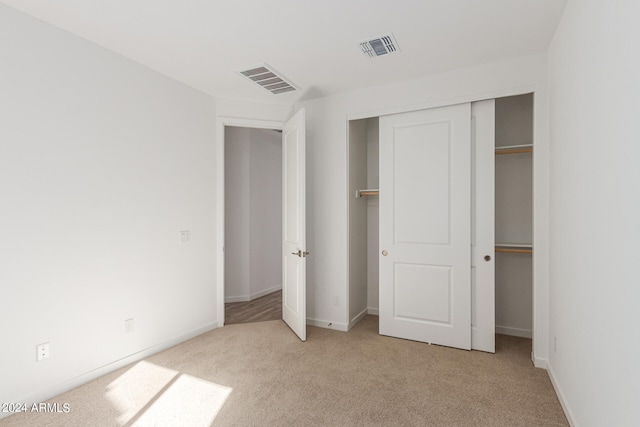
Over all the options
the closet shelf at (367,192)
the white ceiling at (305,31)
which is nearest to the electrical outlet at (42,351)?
the white ceiling at (305,31)

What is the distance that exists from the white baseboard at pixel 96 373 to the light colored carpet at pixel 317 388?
0.06 m

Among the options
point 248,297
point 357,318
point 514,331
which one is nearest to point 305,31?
point 357,318

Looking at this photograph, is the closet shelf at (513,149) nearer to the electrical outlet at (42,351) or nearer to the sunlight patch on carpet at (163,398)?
the sunlight patch on carpet at (163,398)

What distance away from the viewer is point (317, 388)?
2340 millimetres

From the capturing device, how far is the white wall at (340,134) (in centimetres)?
284

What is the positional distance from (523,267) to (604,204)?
222 cm

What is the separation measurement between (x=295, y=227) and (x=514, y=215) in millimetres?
2287

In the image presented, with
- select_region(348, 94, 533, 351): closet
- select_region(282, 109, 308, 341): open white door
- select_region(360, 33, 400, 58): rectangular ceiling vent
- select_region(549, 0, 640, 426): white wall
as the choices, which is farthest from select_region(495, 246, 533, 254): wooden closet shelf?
select_region(360, 33, 400, 58): rectangular ceiling vent

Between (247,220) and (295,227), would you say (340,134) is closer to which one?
(295,227)

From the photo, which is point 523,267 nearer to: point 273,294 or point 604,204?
point 604,204

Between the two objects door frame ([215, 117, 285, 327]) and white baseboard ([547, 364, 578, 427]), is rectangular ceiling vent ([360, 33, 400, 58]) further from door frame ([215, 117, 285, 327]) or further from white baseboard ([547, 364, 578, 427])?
white baseboard ([547, 364, 578, 427])

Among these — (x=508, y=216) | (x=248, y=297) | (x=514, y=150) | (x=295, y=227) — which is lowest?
(x=248, y=297)

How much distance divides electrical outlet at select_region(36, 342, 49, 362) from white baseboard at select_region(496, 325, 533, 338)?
13.1 feet

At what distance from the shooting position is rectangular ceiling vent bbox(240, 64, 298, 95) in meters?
3.00
